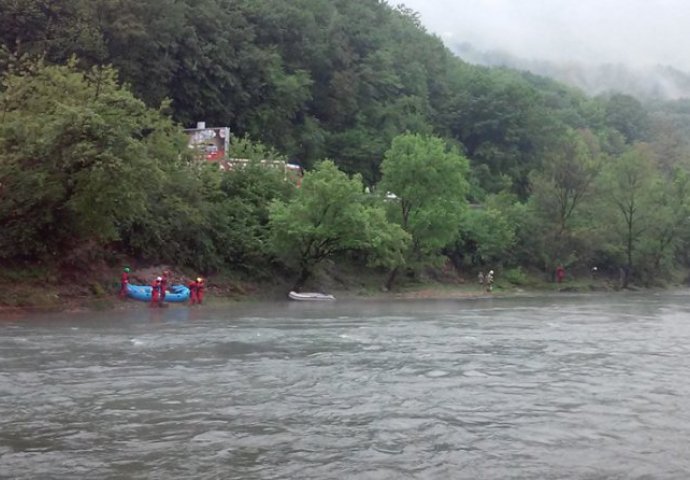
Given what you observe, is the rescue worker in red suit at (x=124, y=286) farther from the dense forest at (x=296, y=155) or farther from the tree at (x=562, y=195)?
the tree at (x=562, y=195)

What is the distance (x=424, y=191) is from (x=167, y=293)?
73.7 ft

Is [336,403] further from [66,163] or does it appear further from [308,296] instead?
[308,296]

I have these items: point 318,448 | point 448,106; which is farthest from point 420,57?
point 318,448

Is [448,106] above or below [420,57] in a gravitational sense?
below

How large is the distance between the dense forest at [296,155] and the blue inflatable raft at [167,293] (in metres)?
2.62

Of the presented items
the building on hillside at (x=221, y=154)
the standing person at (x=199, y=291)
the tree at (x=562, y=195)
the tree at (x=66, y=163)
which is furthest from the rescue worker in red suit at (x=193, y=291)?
the tree at (x=562, y=195)

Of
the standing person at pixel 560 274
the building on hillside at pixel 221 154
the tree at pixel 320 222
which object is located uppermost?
the building on hillside at pixel 221 154

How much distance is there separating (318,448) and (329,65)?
73.5 metres

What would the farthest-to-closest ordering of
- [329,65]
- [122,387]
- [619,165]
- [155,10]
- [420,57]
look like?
[420,57] < [329,65] < [619,165] < [155,10] < [122,387]

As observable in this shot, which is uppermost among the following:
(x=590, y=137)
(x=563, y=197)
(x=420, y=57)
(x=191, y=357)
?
(x=420, y=57)

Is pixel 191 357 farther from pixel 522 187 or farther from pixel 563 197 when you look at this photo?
pixel 522 187

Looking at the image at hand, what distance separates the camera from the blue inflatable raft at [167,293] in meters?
33.5

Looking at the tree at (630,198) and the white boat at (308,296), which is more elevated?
the tree at (630,198)

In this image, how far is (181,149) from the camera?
139 ft
